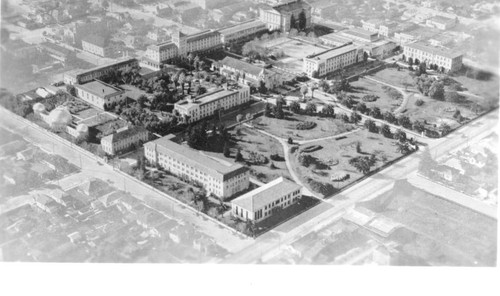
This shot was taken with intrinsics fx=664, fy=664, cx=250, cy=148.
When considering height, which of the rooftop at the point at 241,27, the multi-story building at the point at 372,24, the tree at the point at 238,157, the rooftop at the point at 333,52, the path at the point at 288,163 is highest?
the rooftop at the point at 333,52

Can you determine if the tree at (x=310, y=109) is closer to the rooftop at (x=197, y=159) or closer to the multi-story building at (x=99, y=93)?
the rooftop at (x=197, y=159)

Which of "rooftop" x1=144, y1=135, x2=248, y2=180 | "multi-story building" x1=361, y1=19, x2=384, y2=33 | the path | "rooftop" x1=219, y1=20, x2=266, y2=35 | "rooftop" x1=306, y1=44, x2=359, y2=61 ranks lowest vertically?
Result: the path

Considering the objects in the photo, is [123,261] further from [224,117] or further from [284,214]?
[224,117]

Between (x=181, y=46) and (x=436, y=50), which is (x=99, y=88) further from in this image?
(x=436, y=50)

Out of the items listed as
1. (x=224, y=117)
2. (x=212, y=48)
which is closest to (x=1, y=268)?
(x=224, y=117)

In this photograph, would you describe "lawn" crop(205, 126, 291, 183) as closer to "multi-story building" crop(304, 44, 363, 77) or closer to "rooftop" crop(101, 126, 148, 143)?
"rooftop" crop(101, 126, 148, 143)

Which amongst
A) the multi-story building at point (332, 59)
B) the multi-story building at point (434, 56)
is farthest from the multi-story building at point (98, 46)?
the multi-story building at point (434, 56)

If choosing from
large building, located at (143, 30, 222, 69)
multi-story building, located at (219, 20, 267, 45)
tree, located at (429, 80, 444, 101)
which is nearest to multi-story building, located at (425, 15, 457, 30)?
multi-story building, located at (219, 20, 267, 45)
